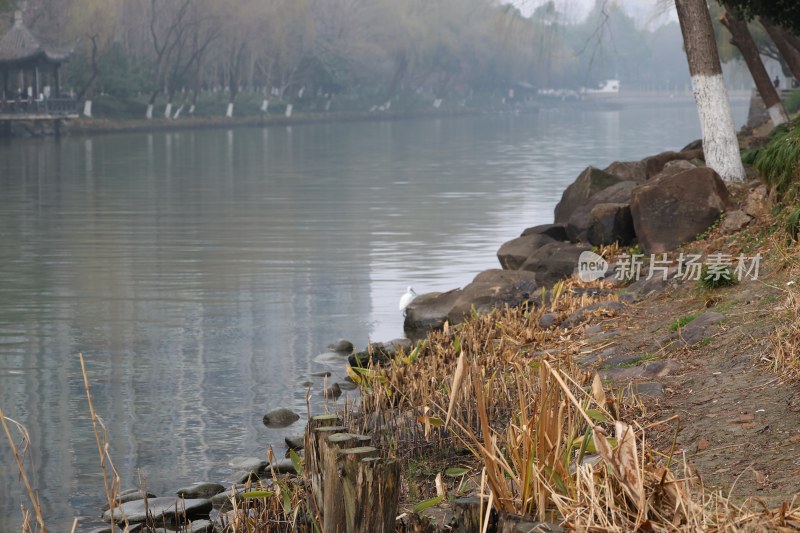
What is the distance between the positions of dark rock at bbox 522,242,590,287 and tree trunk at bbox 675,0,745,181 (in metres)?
2.15

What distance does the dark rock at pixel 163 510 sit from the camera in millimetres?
6664

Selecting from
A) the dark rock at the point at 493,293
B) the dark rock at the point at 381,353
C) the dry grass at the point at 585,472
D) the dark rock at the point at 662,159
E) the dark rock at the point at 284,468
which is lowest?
the dark rock at the point at 284,468

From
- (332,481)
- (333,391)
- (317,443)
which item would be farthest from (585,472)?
(333,391)

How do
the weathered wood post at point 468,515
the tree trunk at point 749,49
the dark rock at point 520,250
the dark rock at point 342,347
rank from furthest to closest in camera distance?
the tree trunk at point 749,49 < the dark rock at point 520,250 < the dark rock at point 342,347 < the weathered wood post at point 468,515

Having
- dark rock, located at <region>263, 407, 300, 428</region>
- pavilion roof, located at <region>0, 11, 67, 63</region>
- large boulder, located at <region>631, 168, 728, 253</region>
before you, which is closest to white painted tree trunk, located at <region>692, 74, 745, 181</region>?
large boulder, located at <region>631, 168, 728, 253</region>

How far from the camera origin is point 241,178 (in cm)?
3281

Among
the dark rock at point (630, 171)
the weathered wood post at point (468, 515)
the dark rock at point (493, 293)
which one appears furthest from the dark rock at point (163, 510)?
the dark rock at point (630, 171)

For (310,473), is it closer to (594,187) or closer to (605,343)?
(605,343)

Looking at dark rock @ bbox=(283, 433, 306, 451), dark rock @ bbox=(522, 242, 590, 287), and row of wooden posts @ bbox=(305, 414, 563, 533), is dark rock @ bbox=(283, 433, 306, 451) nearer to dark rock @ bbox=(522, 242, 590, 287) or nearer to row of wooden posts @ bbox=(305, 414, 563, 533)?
row of wooden posts @ bbox=(305, 414, 563, 533)

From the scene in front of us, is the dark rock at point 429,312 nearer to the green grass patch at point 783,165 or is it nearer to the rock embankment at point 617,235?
the rock embankment at point 617,235

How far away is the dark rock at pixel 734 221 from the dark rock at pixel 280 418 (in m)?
4.92

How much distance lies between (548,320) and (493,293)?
1882 mm

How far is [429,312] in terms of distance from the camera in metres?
12.6

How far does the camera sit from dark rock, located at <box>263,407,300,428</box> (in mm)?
9000
